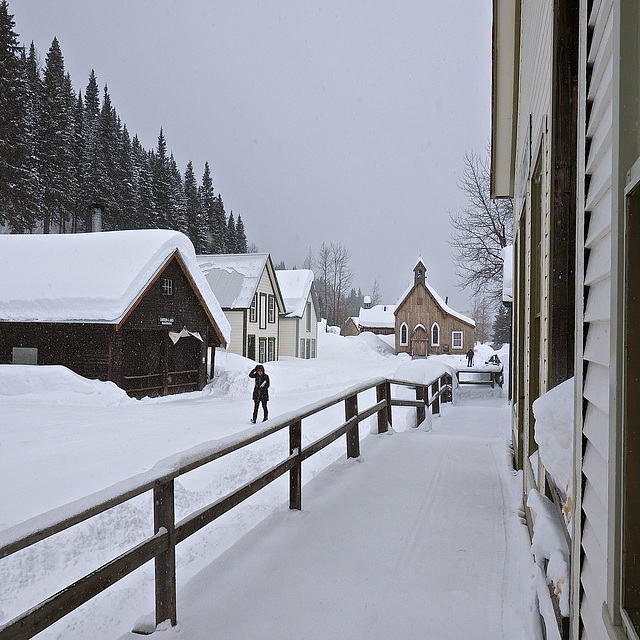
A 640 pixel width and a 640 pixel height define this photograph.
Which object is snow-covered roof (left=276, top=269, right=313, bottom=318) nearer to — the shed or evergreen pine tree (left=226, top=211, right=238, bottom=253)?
the shed

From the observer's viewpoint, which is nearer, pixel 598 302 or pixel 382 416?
pixel 598 302

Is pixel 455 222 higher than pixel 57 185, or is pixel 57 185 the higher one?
pixel 57 185

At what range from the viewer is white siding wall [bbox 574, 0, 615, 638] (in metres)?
1.55

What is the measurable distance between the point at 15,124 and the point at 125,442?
43.5 meters

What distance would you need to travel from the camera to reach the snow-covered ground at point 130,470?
161 inches

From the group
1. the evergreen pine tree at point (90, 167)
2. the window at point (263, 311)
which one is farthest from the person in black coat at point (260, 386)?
the evergreen pine tree at point (90, 167)

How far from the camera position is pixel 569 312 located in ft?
10.2

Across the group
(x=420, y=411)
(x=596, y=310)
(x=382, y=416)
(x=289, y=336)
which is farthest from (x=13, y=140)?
(x=596, y=310)

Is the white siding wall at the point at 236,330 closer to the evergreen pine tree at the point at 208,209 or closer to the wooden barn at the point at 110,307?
the wooden barn at the point at 110,307

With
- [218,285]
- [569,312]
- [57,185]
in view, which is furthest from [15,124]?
[569,312]

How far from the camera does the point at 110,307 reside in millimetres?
18344

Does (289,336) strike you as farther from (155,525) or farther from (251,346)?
(155,525)

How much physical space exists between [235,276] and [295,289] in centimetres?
897

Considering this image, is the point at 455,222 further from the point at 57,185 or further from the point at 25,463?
the point at 57,185
